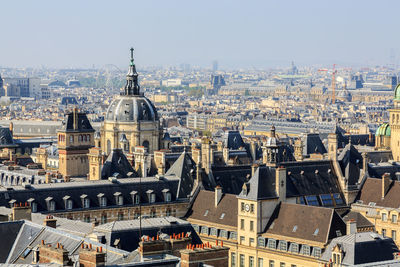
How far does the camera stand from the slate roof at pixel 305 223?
9262cm

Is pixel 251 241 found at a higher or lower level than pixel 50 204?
lower

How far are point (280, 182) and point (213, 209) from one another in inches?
308

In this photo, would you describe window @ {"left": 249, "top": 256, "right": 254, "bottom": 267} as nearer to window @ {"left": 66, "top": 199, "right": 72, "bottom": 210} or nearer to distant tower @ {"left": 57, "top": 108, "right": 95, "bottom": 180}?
window @ {"left": 66, "top": 199, "right": 72, "bottom": 210}

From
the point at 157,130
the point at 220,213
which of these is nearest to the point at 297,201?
the point at 220,213

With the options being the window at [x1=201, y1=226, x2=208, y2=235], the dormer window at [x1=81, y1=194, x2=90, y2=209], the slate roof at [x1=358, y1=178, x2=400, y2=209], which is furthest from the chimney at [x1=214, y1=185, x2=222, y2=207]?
the slate roof at [x1=358, y1=178, x2=400, y2=209]

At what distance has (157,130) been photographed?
520 feet

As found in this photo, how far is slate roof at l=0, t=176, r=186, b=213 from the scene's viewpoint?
101 metres

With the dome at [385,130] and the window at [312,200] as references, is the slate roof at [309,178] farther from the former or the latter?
the dome at [385,130]

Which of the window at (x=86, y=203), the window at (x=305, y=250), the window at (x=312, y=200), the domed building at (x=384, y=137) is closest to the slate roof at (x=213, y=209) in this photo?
the window at (x=312, y=200)

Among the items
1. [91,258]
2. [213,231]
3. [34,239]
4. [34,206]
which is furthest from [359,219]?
[91,258]

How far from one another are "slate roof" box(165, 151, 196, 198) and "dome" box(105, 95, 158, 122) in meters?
41.8

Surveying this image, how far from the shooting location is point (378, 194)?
112m

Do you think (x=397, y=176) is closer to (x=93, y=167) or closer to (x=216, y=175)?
(x=216, y=175)

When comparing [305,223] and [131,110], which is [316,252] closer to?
[305,223]
